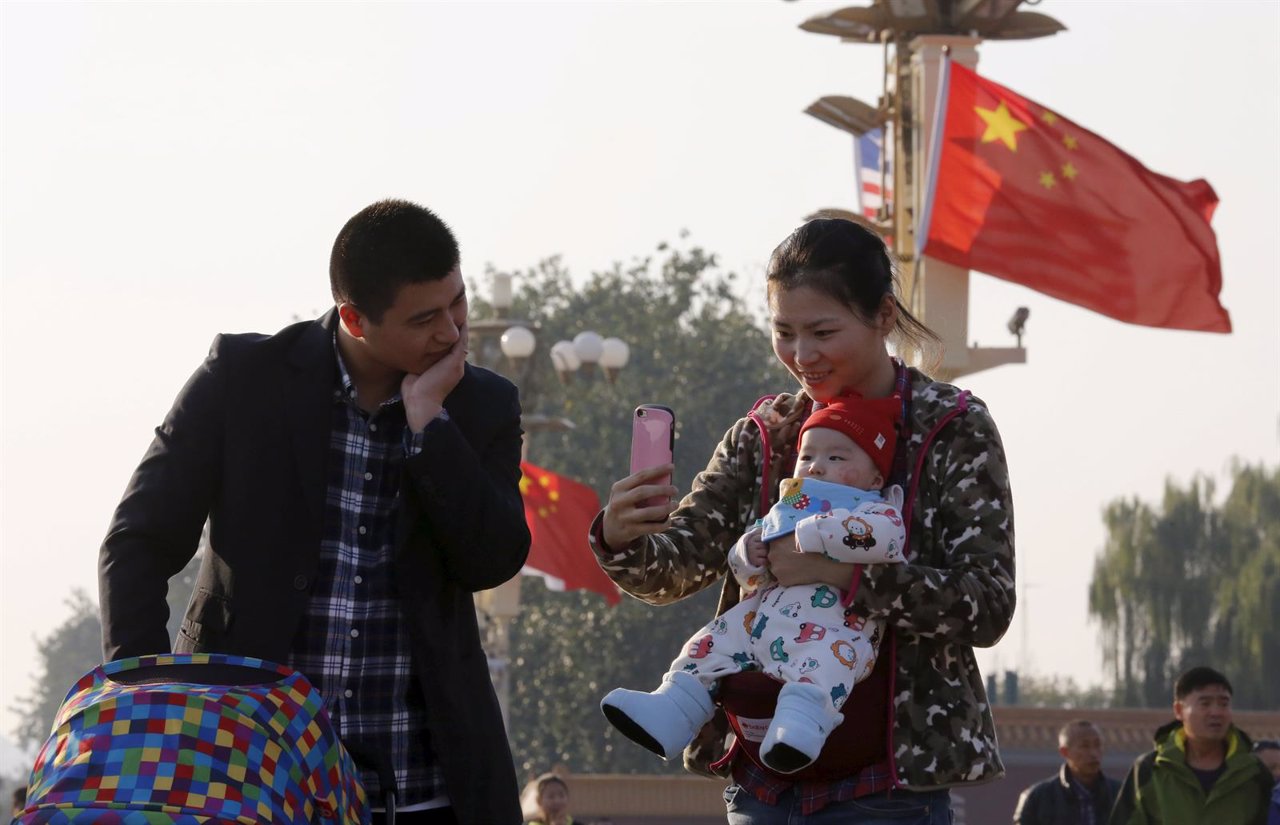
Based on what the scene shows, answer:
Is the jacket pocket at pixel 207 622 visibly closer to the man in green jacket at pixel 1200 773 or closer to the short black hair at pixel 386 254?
the short black hair at pixel 386 254

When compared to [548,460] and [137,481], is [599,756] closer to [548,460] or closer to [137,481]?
[548,460]

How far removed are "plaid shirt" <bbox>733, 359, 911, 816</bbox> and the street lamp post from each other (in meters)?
16.3

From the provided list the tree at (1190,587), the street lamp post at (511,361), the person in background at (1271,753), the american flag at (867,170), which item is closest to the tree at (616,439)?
the tree at (1190,587)

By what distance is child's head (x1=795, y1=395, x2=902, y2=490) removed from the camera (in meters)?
4.17

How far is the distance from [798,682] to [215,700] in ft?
3.36

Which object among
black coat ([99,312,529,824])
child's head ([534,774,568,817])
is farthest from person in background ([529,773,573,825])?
black coat ([99,312,529,824])

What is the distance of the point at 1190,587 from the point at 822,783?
50.4m

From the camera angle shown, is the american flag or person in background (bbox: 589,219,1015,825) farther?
the american flag

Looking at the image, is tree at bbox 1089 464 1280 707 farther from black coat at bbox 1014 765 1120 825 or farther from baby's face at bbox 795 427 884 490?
baby's face at bbox 795 427 884 490

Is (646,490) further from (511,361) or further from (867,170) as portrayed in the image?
(511,361)

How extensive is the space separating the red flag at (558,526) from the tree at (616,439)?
19708 mm

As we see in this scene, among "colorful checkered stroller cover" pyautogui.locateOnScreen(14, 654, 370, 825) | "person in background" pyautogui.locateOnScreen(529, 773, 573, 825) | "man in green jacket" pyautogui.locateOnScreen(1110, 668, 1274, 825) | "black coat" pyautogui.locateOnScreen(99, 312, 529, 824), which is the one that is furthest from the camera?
"person in background" pyautogui.locateOnScreen(529, 773, 573, 825)

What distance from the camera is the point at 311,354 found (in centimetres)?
475

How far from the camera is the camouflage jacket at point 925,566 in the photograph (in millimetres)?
4055
